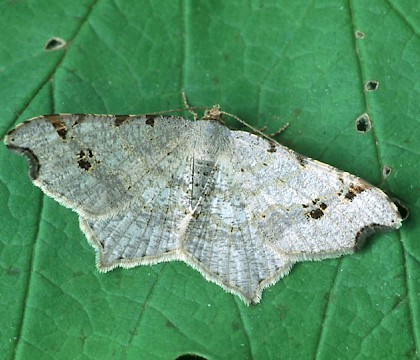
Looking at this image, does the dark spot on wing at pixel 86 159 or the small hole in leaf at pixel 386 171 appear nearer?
the dark spot on wing at pixel 86 159

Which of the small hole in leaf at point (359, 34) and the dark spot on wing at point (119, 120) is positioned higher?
the small hole in leaf at point (359, 34)

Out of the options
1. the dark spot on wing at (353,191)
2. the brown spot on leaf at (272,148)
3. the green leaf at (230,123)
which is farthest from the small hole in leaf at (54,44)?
the dark spot on wing at (353,191)

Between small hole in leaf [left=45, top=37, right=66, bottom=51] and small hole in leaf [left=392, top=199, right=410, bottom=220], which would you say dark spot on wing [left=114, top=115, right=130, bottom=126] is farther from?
small hole in leaf [left=392, top=199, right=410, bottom=220]

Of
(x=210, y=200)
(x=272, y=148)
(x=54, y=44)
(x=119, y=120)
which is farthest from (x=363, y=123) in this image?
(x=54, y=44)

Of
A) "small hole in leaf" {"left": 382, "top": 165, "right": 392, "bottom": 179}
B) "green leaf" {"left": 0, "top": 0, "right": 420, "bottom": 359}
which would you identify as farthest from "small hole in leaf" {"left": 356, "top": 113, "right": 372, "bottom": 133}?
"small hole in leaf" {"left": 382, "top": 165, "right": 392, "bottom": 179}

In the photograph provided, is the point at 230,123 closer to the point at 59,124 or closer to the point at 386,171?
the point at 386,171

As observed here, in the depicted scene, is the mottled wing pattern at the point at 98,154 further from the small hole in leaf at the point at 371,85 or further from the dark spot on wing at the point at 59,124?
the small hole in leaf at the point at 371,85

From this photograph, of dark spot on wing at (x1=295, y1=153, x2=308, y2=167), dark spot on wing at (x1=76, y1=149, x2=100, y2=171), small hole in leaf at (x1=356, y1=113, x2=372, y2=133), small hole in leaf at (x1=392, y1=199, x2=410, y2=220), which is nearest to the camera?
dark spot on wing at (x1=76, y1=149, x2=100, y2=171)
